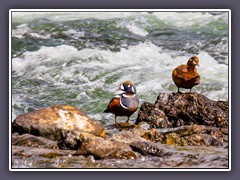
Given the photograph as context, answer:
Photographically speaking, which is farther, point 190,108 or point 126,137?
point 190,108

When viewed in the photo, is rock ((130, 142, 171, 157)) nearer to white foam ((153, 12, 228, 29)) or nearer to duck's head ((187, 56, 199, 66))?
duck's head ((187, 56, 199, 66))

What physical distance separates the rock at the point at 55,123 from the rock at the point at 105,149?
54cm

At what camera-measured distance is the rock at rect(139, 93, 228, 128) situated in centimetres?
1181

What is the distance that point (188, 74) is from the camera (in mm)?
11664

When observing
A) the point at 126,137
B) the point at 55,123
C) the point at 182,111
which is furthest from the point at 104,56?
the point at 126,137

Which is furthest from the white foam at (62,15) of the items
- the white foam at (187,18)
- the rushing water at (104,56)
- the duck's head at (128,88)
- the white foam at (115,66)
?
the duck's head at (128,88)

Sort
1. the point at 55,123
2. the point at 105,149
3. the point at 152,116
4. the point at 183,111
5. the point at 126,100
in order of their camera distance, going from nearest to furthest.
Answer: the point at 105,149, the point at 55,123, the point at 126,100, the point at 152,116, the point at 183,111

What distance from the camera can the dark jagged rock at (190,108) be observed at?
1183cm

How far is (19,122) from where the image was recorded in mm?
11078

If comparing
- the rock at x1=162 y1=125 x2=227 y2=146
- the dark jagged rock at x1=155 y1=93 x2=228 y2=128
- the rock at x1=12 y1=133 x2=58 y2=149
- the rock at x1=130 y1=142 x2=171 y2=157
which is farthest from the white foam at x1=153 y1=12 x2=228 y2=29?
the rock at x1=12 y1=133 x2=58 y2=149

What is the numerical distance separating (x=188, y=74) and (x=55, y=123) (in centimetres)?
198

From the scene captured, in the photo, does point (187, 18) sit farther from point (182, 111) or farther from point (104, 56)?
point (104, 56)

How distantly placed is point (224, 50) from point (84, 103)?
6.93 feet

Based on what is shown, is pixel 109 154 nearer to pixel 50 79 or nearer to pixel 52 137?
pixel 52 137
